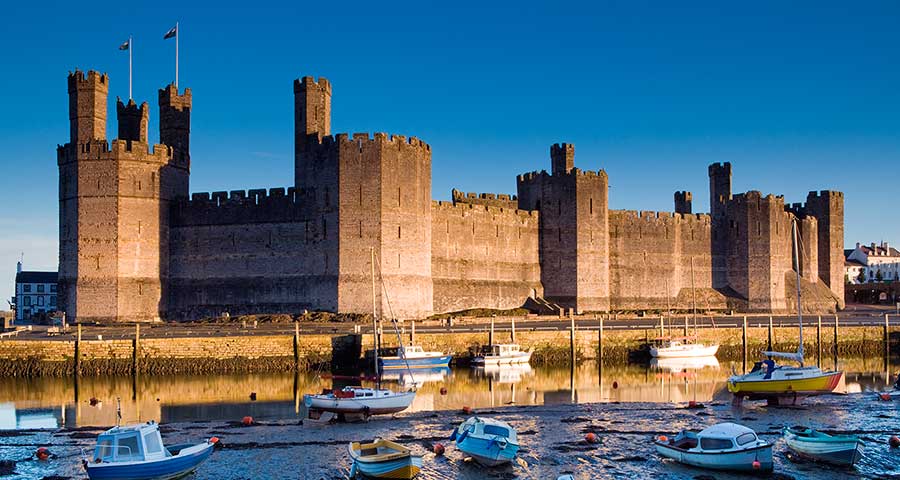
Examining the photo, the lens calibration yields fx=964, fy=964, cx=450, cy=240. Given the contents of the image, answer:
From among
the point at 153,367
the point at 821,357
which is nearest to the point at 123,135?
the point at 153,367

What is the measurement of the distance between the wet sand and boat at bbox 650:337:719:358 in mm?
13364

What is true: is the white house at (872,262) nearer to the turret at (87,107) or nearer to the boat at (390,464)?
the turret at (87,107)

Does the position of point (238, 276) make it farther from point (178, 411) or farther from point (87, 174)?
point (178, 411)

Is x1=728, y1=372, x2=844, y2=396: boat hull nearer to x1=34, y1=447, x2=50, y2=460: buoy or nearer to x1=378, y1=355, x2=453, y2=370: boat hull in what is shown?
x1=378, y1=355, x2=453, y2=370: boat hull

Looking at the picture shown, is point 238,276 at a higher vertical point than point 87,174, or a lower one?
lower

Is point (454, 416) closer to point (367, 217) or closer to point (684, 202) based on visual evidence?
point (367, 217)

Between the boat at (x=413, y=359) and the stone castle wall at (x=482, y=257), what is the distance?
585 inches

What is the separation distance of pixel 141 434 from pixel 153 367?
19.4 m

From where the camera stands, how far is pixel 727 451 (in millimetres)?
20422

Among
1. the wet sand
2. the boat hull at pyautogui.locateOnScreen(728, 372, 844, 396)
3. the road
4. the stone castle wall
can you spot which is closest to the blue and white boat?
the wet sand

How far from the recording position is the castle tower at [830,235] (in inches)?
2938

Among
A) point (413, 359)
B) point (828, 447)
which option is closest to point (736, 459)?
point (828, 447)

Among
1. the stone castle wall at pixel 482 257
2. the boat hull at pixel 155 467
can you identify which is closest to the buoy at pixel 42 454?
the boat hull at pixel 155 467

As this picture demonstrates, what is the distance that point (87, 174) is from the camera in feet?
172
